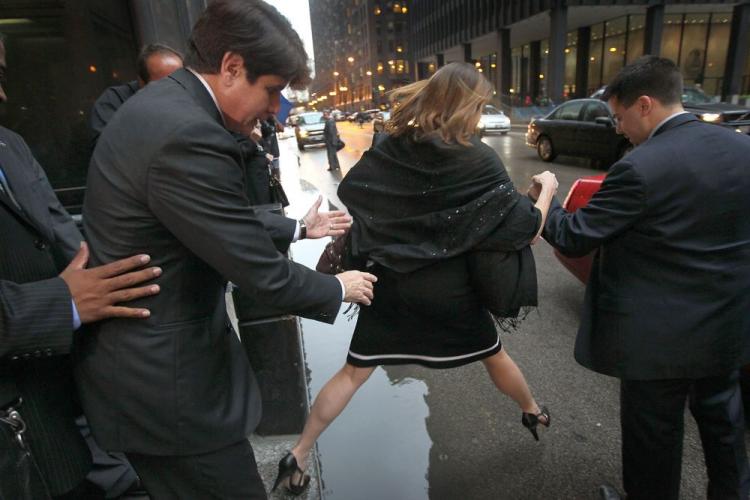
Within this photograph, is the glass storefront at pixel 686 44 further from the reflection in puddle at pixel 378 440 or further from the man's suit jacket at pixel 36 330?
the man's suit jacket at pixel 36 330

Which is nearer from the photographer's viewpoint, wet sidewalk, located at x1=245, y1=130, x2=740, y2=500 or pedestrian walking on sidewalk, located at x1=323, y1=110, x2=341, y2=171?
wet sidewalk, located at x1=245, y1=130, x2=740, y2=500

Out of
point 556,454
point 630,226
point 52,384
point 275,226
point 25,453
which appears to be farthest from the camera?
point 556,454

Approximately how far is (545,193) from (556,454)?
1516mm

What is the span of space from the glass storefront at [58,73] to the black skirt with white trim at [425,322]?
11.0ft

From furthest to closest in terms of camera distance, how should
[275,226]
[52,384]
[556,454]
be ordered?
1. [556,454]
2. [275,226]
3. [52,384]

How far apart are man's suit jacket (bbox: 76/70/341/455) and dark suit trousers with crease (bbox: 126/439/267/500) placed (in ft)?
0.24

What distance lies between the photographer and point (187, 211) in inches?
46.6

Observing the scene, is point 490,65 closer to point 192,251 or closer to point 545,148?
point 545,148

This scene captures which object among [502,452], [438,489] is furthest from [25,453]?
[502,452]

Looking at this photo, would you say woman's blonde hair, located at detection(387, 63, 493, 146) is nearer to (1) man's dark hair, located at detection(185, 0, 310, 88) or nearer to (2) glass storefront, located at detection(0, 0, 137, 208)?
(1) man's dark hair, located at detection(185, 0, 310, 88)

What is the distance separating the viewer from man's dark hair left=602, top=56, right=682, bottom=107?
1.89 meters

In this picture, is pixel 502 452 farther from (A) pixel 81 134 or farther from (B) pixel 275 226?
(A) pixel 81 134

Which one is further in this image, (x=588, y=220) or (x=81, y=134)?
(x=81, y=134)

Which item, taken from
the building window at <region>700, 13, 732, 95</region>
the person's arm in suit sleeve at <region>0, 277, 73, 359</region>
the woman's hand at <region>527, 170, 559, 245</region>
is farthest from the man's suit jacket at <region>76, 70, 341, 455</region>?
the building window at <region>700, 13, 732, 95</region>
